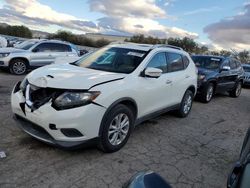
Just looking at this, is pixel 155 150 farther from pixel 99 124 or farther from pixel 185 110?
pixel 185 110

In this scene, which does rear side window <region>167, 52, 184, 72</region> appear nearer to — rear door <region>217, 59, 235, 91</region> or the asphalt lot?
the asphalt lot

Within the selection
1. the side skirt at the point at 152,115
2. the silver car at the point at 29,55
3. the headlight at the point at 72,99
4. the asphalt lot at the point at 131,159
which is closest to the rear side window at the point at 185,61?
the side skirt at the point at 152,115

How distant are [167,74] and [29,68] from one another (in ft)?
26.4

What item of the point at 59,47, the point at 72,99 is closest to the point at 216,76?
the point at 72,99

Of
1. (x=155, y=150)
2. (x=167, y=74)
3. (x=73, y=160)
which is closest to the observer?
(x=73, y=160)

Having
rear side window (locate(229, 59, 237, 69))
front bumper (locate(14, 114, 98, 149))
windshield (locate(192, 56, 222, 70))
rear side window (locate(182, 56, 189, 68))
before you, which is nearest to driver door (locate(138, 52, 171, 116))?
rear side window (locate(182, 56, 189, 68))

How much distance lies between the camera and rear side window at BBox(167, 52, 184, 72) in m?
5.67

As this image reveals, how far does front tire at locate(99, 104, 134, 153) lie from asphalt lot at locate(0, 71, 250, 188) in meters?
0.15

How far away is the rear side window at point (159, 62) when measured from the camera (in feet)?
16.4

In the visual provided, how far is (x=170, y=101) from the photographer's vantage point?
222 inches

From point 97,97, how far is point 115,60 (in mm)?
1517

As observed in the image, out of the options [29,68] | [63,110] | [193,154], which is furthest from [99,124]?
[29,68]

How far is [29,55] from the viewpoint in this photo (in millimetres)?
11414

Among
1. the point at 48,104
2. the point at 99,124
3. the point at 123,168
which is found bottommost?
the point at 123,168
